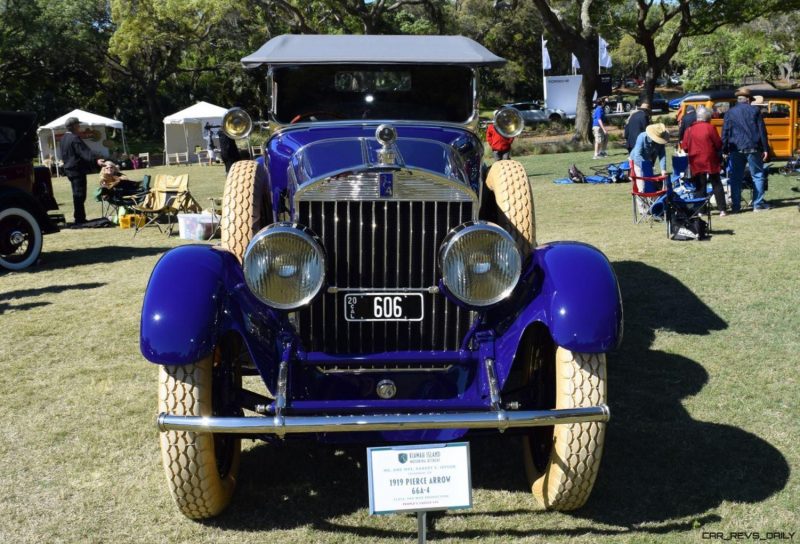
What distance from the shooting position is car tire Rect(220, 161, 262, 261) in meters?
4.32

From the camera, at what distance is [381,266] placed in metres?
3.66

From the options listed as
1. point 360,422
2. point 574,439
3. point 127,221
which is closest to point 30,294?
point 127,221

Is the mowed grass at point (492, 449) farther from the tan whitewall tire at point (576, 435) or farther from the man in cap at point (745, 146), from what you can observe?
the man in cap at point (745, 146)

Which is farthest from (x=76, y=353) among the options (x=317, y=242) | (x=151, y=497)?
(x=317, y=242)

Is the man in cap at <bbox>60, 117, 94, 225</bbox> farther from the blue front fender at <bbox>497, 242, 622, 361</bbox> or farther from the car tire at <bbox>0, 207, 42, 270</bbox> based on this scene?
the blue front fender at <bbox>497, 242, 622, 361</bbox>

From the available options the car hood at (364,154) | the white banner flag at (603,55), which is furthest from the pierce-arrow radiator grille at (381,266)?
the white banner flag at (603,55)

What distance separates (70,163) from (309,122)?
10.3 metres

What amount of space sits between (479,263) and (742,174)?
392 inches

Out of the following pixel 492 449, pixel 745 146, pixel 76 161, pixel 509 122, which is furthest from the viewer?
pixel 76 161

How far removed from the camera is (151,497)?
3.81m

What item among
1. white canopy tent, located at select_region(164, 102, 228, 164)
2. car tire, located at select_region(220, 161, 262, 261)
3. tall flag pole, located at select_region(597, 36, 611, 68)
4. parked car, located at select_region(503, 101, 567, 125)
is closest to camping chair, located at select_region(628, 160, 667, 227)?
car tire, located at select_region(220, 161, 262, 261)

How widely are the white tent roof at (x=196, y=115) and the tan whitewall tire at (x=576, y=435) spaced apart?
2918cm

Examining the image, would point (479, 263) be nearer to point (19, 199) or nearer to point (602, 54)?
point (19, 199)

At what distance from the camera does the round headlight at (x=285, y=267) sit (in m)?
3.37
